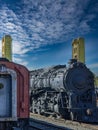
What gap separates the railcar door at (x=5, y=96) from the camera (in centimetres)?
1090

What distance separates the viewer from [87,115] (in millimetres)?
21062

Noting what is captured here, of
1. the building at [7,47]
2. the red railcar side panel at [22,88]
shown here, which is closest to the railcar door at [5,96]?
the red railcar side panel at [22,88]

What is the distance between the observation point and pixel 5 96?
10.9 meters

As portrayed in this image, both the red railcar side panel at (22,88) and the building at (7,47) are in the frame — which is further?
the building at (7,47)

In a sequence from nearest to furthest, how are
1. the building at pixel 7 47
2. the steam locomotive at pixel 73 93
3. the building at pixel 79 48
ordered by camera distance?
the steam locomotive at pixel 73 93
the building at pixel 79 48
the building at pixel 7 47

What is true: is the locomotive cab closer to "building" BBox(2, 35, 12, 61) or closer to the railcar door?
the railcar door

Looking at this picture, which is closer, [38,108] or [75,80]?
[75,80]

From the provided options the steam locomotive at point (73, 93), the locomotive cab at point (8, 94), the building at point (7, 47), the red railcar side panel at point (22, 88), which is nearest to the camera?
the locomotive cab at point (8, 94)

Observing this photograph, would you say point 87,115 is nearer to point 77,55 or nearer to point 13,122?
point 77,55

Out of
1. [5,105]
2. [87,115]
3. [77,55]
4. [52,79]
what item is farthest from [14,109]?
[77,55]

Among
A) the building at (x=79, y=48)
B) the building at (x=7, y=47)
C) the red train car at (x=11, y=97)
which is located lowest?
the red train car at (x=11, y=97)

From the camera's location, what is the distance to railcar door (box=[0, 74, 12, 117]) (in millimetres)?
10898

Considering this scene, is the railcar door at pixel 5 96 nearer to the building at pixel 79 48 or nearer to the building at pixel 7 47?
the building at pixel 79 48

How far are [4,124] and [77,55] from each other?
1837cm
